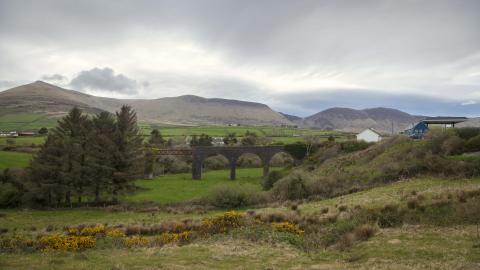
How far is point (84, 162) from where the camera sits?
4522 cm

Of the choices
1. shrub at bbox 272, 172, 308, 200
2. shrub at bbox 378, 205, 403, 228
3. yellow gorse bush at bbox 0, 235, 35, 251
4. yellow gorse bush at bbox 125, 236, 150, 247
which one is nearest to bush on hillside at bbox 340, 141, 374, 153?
shrub at bbox 272, 172, 308, 200

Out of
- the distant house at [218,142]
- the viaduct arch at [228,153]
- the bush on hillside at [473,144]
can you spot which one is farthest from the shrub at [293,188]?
the distant house at [218,142]

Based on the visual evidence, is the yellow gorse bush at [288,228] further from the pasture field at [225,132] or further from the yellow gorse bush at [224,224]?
the pasture field at [225,132]

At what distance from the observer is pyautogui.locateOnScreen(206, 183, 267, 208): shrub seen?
122ft

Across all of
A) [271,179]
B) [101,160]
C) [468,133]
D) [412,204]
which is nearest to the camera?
[412,204]

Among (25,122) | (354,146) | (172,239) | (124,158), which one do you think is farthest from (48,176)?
(25,122)

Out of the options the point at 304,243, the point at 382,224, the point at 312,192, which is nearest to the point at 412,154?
the point at 312,192

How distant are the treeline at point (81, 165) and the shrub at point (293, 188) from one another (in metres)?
18.3

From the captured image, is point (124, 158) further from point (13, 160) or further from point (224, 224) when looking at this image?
point (224, 224)

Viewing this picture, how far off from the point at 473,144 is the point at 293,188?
15.1 m

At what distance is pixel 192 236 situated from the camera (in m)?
17.2

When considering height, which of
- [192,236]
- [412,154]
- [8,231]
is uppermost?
[412,154]

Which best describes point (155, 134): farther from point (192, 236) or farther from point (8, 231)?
point (192, 236)

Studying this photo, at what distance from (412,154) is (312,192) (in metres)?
9.27
